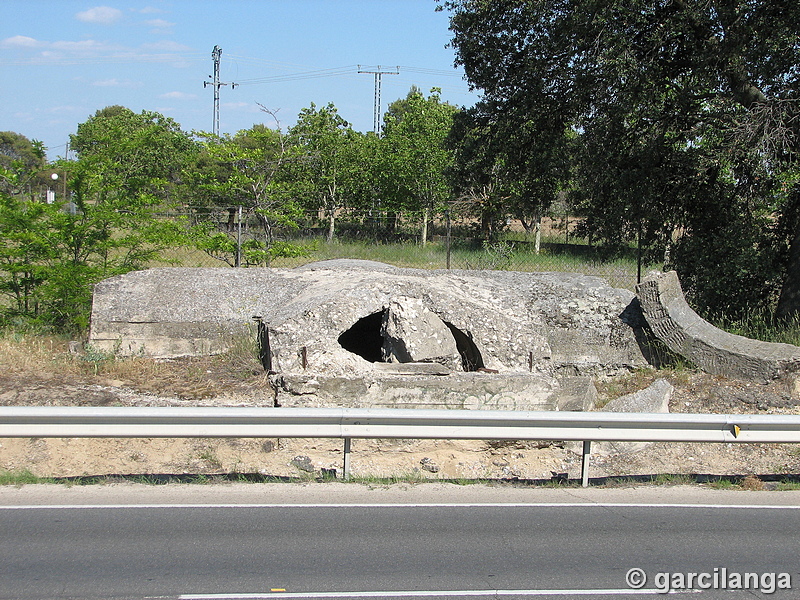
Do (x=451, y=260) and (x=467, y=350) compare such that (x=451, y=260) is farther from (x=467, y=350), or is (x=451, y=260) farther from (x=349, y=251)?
(x=467, y=350)

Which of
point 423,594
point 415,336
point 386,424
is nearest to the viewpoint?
point 423,594

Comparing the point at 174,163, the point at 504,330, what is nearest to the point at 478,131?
the point at 504,330

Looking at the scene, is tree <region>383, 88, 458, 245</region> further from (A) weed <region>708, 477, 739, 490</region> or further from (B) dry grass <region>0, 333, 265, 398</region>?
(A) weed <region>708, 477, 739, 490</region>

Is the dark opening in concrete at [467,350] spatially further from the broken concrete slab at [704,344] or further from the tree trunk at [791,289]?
the tree trunk at [791,289]

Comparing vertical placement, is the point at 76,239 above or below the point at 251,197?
below

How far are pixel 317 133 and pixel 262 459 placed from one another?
23.5 metres

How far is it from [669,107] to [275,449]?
10015 millimetres

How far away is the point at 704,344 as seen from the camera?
1049 centimetres

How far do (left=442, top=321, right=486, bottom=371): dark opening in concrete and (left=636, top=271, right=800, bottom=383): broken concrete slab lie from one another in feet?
8.79

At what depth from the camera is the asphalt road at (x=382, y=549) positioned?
4.52 metres

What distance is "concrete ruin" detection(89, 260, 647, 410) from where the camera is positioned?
29.1ft

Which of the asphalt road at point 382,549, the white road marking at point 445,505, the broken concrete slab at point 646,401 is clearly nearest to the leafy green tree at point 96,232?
the white road marking at point 445,505

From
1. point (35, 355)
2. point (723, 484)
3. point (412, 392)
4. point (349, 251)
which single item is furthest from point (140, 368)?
point (349, 251)

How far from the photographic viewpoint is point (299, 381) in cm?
883
